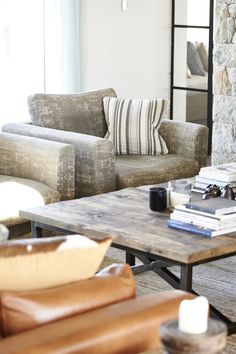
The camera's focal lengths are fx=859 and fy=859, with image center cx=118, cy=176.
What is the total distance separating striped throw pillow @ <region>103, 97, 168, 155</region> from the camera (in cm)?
573

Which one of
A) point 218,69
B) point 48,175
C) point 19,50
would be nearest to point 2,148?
point 48,175

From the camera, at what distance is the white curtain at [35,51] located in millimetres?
6395

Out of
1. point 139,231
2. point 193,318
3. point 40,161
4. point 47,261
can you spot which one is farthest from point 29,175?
point 193,318

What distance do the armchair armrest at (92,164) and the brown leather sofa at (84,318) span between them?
106 inches

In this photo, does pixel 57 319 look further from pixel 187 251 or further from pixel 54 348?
pixel 187 251

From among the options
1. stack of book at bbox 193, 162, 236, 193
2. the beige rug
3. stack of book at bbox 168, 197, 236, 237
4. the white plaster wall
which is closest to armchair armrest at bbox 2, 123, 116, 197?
the beige rug

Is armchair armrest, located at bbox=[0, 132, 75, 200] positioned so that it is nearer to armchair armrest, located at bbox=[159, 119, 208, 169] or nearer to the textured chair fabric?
the textured chair fabric

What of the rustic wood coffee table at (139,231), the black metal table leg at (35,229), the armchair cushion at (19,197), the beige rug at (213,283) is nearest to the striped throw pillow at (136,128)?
the armchair cushion at (19,197)

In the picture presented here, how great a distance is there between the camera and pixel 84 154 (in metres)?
5.12

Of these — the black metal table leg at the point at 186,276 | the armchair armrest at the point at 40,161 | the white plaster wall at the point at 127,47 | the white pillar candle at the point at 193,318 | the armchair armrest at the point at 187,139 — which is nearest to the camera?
the white pillar candle at the point at 193,318

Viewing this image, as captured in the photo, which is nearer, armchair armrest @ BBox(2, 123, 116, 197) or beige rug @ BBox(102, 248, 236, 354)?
beige rug @ BBox(102, 248, 236, 354)

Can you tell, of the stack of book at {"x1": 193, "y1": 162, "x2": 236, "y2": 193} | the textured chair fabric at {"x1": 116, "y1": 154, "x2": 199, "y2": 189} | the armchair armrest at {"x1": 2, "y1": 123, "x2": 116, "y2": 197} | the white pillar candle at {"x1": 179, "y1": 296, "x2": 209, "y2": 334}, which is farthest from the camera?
the textured chair fabric at {"x1": 116, "y1": 154, "x2": 199, "y2": 189}

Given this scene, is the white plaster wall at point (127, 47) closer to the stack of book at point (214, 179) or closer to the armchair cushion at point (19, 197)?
the armchair cushion at point (19, 197)

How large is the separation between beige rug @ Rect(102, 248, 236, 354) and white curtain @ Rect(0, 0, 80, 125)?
6.83ft
